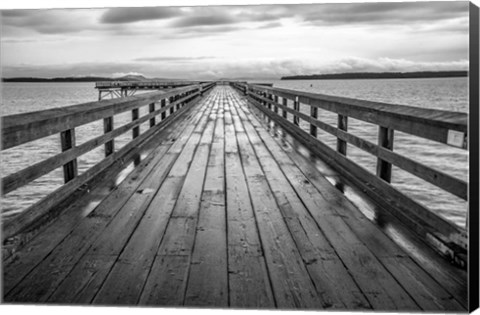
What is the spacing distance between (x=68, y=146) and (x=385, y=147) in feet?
9.42

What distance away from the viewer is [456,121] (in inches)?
102

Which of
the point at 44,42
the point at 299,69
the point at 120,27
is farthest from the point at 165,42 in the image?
the point at 299,69

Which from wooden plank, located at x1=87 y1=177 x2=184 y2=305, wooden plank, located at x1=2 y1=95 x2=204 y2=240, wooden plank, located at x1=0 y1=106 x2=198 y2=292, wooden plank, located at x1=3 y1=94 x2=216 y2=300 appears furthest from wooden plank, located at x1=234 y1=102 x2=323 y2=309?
wooden plank, located at x1=2 y1=95 x2=204 y2=240

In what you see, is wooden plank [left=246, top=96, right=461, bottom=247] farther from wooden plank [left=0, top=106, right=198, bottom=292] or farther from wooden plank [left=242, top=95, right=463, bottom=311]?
wooden plank [left=0, top=106, right=198, bottom=292]

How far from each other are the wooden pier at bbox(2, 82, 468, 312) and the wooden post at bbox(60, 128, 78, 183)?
0.01 metres

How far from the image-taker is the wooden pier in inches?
92.0

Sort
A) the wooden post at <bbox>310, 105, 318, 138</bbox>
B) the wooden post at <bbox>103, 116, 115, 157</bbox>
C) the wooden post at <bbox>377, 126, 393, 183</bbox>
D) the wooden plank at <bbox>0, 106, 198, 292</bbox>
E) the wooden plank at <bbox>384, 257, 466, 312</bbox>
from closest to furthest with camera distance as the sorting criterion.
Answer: the wooden plank at <bbox>384, 257, 466, 312</bbox> → the wooden plank at <bbox>0, 106, 198, 292</bbox> → the wooden post at <bbox>377, 126, 393, 183</bbox> → the wooden post at <bbox>103, 116, 115, 157</bbox> → the wooden post at <bbox>310, 105, 318, 138</bbox>

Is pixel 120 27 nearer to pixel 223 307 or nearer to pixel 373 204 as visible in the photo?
pixel 373 204

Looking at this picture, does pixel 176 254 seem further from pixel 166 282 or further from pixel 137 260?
pixel 166 282

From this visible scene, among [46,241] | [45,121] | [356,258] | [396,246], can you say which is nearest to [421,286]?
[356,258]

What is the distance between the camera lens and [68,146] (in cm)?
390

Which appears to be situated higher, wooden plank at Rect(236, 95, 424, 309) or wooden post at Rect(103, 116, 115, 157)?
wooden post at Rect(103, 116, 115, 157)

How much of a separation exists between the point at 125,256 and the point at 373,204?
2.27 m

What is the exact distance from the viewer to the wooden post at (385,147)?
3833 millimetres
